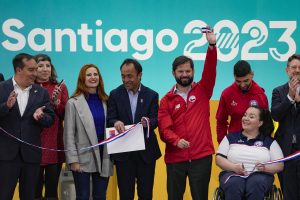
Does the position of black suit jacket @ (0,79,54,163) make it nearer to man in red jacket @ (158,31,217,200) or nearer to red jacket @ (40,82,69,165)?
red jacket @ (40,82,69,165)

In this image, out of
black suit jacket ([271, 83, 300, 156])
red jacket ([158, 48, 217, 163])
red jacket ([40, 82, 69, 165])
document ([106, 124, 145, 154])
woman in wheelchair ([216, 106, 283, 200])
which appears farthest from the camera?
red jacket ([40, 82, 69, 165])

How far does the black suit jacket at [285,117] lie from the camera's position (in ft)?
17.8

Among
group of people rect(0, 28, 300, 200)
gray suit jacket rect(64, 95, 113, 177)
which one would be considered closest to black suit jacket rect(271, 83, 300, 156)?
group of people rect(0, 28, 300, 200)

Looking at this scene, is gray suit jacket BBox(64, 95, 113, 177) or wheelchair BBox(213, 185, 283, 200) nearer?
wheelchair BBox(213, 185, 283, 200)

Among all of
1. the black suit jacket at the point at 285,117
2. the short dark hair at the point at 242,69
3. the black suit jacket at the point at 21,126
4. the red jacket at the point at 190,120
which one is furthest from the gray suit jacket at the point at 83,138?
the black suit jacket at the point at 285,117

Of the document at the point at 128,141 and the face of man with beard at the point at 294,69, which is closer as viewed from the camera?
the face of man with beard at the point at 294,69

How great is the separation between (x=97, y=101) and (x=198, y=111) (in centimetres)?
97

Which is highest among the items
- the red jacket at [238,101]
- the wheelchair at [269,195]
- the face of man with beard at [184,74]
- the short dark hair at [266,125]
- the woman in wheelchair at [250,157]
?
the face of man with beard at [184,74]

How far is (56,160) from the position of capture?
598cm

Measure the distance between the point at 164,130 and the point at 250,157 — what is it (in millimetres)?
795

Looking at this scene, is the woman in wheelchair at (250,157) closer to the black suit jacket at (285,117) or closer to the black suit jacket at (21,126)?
the black suit jacket at (285,117)

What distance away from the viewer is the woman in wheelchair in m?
5.25

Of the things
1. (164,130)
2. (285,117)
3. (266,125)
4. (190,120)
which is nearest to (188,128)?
(190,120)

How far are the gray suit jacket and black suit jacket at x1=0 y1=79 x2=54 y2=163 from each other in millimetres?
238
